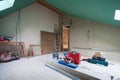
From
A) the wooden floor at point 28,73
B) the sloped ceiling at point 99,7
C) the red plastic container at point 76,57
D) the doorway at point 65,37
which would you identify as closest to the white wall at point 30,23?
the doorway at point 65,37

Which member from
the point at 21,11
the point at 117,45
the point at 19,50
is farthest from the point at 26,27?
the point at 117,45

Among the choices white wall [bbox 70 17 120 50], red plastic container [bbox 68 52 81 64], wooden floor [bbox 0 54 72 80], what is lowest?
wooden floor [bbox 0 54 72 80]

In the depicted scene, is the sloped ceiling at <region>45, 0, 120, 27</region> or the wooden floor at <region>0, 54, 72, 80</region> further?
the sloped ceiling at <region>45, 0, 120, 27</region>

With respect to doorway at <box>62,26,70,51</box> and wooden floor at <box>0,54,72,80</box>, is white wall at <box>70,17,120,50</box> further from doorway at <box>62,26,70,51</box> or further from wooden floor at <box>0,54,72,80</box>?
wooden floor at <box>0,54,72,80</box>

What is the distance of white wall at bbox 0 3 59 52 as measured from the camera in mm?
5082

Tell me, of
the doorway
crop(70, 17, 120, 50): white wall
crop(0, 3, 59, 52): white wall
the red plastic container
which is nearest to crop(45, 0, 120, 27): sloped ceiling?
crop(70, 17, 120, 50): white wall

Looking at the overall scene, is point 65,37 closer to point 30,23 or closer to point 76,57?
point 30,23

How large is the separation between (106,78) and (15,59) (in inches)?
146

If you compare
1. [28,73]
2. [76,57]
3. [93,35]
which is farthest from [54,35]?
[28,73]

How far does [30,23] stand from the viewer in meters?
5.97

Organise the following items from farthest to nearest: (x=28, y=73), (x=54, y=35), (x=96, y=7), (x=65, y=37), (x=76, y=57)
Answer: (x=65, y=37), (x=54, y=35), (x=76, y=57), (x=96, y=7), (x=28, y=73)

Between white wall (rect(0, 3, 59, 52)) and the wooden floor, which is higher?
white wall (rect(0, 3, 59, 52))

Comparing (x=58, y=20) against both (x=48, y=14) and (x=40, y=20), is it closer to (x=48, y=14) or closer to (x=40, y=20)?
(x=48, y=14)

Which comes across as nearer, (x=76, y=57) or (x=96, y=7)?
(x=96, y=7)
